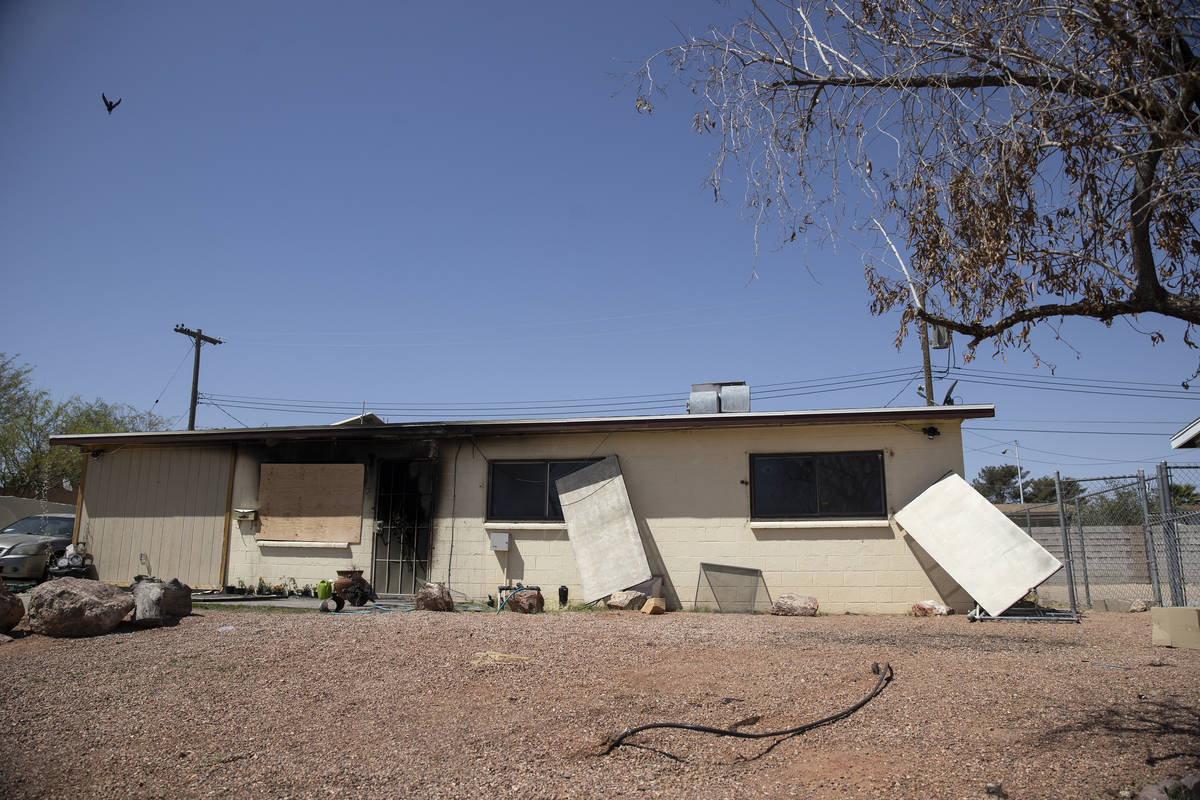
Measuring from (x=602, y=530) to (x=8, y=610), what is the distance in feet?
23.9

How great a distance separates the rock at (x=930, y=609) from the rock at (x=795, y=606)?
1.33 m

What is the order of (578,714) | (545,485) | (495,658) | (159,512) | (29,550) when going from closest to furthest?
(578,714)
(495,658)
(545,485)
(159,512)
(29,550)

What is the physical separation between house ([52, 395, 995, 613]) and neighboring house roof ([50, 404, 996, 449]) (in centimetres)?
3

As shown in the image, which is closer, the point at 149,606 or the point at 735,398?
the point at 149,606

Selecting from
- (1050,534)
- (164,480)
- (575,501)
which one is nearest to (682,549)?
(575,501)

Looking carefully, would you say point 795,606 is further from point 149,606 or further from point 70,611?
point 70,611

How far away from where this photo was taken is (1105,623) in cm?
973

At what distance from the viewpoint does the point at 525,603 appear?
36.4 feet

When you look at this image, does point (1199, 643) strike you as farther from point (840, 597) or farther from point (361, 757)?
point (361, 757)

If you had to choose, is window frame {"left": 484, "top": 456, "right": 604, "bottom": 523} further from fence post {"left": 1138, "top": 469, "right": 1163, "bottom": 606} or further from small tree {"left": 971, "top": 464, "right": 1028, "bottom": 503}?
small tree {"left": 971, "top": 464, "right": 1028, "bottom": 503}

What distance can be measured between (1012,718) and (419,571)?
378 inches

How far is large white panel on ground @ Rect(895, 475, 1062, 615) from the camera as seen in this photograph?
9.76 metres

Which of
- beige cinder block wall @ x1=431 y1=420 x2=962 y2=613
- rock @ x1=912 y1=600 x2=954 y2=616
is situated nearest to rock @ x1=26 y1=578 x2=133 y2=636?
beige cinder block wall @ x1=431 y1=420 x2=962 y2=613

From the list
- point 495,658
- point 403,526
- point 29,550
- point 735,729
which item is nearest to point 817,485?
point 495,658
